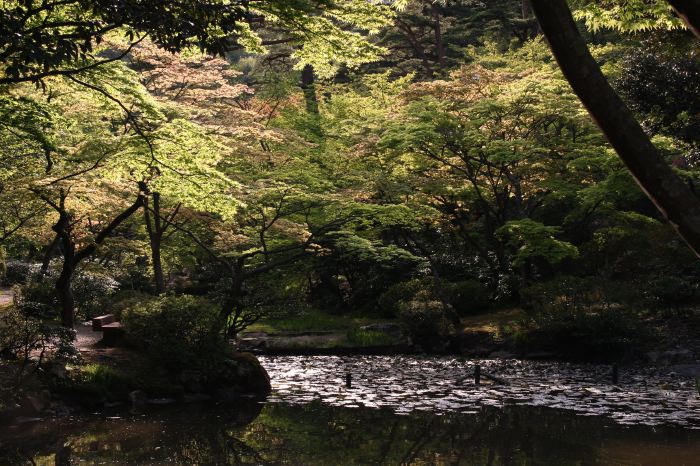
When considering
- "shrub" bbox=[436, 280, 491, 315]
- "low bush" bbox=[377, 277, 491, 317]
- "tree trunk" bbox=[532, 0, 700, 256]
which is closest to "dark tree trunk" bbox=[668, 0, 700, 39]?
"tree trunk" bbox=[532, 0, 700, 256]

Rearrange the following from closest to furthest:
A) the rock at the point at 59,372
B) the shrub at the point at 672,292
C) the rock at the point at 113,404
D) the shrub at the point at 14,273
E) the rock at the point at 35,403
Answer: the rock at the point at 35,403
the rock at the point at 59,372
the rock at the point at 113,404
the shrub at the point at 672,292
the shrub at the point at 14,273

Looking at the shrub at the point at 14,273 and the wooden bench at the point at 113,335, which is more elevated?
the shrub at the point at 14,273

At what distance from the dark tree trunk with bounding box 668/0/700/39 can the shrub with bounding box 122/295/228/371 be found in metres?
12.6

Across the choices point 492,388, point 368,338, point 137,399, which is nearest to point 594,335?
point 492,388

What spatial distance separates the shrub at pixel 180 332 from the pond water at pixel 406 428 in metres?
1.25

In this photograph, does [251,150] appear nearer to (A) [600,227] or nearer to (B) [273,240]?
(B) [273,240]

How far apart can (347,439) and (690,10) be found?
9.04 meters

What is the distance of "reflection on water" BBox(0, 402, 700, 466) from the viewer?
388 inches

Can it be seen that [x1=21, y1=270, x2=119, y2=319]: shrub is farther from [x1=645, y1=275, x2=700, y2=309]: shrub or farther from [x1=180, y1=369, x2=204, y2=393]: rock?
[x1=645, y1=275, x2=700, y2=309]: shrub

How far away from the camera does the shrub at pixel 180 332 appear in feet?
47.4

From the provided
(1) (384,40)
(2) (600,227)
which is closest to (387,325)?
(2) (600,227)

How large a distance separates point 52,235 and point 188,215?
528 centimetres

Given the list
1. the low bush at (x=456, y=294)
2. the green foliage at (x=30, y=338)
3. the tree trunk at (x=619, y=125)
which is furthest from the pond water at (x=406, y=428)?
the low bush at (x=456, y=294)

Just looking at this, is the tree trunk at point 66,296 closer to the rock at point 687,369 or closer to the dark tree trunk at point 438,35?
the rock at point 687,369
